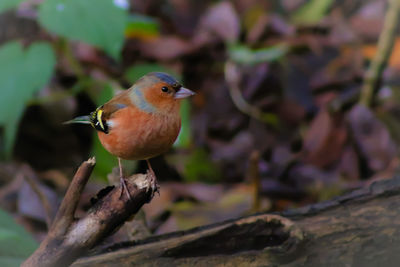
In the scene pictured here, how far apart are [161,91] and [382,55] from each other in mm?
2993

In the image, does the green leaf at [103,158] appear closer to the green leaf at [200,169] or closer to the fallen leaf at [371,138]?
the green leaf at [200,169]

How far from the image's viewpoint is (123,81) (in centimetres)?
405

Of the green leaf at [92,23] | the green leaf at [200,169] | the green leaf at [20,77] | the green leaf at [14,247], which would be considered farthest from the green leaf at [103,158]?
the green leaf at [14,247]

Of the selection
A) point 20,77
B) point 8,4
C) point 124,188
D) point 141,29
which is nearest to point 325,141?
point 141,29

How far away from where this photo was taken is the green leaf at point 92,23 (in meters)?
2.92

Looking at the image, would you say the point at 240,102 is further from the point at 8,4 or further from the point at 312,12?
the point at 8,4

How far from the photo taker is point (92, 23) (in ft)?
9.76

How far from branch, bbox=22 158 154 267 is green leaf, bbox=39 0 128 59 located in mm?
1158

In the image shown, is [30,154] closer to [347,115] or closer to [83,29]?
[83,29]

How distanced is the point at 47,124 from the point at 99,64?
23.3 inches

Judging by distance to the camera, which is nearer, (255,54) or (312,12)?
(255,54)

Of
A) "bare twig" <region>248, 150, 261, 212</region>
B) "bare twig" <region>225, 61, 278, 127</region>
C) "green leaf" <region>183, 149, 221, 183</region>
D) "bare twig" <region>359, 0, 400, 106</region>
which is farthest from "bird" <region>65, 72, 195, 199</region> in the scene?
"bare twig" <region>359, 0, 400, 106</region>

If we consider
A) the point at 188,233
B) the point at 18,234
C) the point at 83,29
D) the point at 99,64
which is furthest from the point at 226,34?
the point at 188,233

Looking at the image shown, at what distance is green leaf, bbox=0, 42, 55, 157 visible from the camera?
3.42 metres
